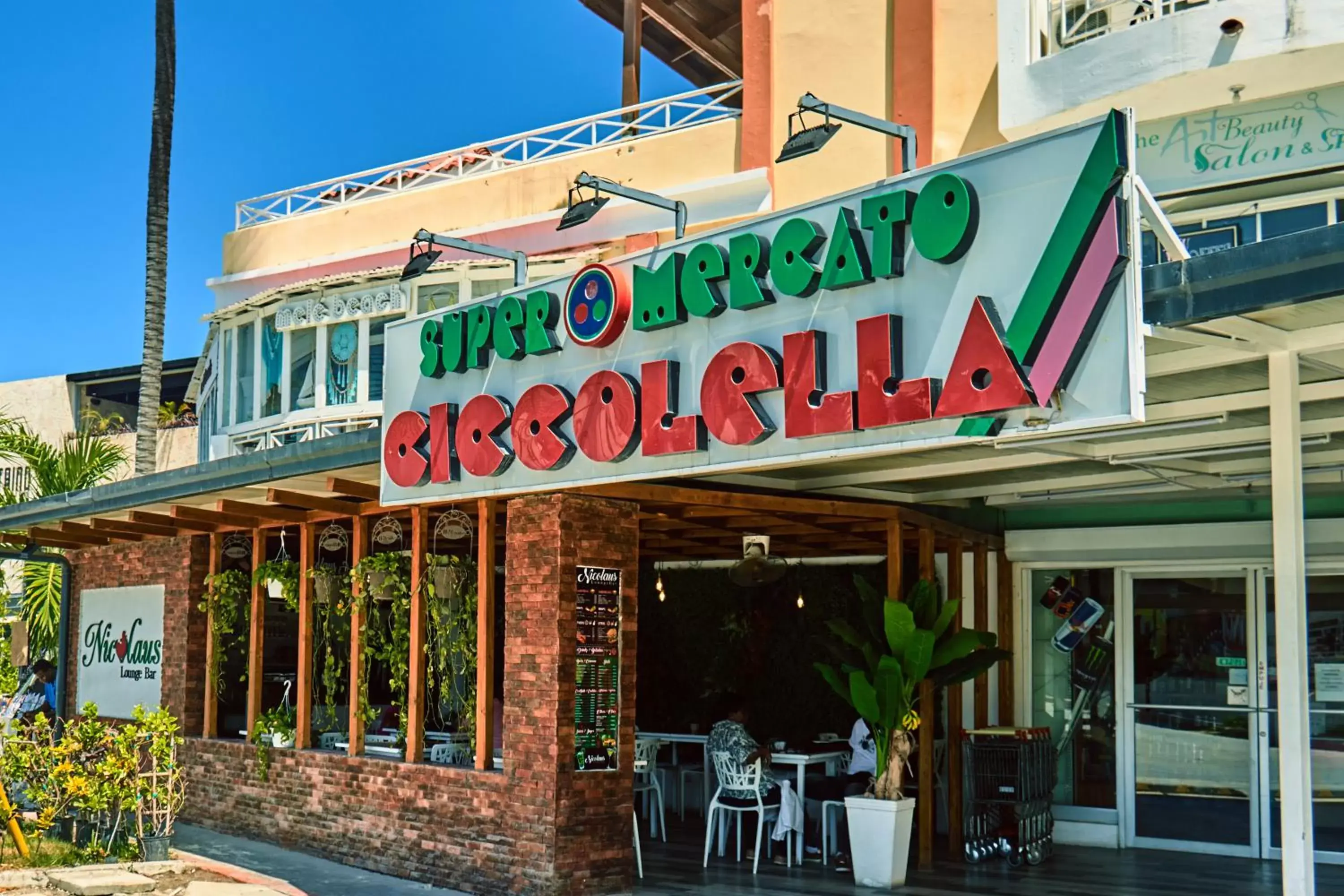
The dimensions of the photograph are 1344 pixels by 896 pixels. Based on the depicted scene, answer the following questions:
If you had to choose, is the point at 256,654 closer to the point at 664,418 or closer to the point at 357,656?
the point at 357,656

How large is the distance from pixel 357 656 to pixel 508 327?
390 centimetres

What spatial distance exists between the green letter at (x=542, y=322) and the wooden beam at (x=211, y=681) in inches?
250

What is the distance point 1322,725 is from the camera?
1135 cm

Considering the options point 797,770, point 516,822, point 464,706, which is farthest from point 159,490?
point 797,770

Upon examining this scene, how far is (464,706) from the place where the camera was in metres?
11.7

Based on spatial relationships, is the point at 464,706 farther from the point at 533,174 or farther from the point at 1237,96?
the point at 533,174

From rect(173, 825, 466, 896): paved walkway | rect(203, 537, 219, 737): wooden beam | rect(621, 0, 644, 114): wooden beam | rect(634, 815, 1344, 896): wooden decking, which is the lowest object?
rect(173, 825, 466, 896): paved walkway

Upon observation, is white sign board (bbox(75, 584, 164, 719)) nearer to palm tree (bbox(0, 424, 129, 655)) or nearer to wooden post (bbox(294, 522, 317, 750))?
palm tree (bbox(0, 424, 129, 655))

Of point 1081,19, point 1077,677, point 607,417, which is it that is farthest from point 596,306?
point 1081,19

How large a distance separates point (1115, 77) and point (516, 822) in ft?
27.9

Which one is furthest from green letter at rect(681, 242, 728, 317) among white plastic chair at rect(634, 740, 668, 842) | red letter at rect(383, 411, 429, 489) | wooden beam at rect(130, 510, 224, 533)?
wooden beam at rect(130, 510, 224, 533)

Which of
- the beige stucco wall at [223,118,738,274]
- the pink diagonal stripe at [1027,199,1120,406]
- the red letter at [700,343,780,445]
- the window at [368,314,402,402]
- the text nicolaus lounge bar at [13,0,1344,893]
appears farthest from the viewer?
the window at [368,314,402,402]

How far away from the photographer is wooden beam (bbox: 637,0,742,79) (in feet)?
81.7

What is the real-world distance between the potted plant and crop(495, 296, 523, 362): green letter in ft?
10.3
